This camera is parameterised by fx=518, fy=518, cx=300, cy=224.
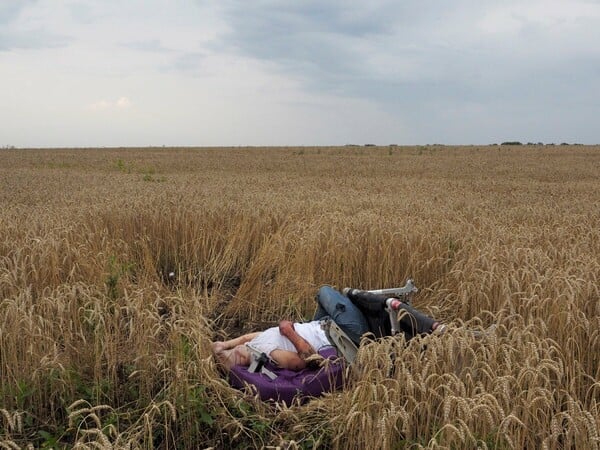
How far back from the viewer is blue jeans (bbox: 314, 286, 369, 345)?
3.40m

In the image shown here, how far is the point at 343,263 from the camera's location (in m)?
4.93

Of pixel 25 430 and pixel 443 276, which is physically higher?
pixel 443 276

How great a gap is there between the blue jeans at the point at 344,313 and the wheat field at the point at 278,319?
1.13 ft

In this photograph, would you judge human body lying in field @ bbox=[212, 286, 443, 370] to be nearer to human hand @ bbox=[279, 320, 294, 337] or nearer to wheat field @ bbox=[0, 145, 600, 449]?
human hand @ bbox=[279, 320, 294, 337]

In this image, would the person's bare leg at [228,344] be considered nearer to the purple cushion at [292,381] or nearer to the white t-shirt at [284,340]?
the white t-shirt at [284,340]

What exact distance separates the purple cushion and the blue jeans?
0.19 metres

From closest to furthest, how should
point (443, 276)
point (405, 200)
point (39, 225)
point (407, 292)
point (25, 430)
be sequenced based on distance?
point (25, 430) → point (407, 292) → point (443, 276) → point (39, 225) → point (405, 200)

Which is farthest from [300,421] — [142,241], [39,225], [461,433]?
[39,225]

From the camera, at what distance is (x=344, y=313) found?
3467mm

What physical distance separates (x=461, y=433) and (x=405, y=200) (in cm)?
724

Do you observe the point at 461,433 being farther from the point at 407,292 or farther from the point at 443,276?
the point at 443,276

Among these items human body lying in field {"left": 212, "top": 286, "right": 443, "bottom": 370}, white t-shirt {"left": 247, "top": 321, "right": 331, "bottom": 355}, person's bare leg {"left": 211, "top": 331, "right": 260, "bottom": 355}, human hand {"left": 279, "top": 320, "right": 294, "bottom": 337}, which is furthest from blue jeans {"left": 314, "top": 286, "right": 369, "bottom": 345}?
person's bare leg {"left": 211, "top": 331, "right": 260, "bottom": 355}

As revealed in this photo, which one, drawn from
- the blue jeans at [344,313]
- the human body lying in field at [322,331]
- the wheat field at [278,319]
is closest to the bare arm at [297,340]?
the human body lying in field at [322,331]

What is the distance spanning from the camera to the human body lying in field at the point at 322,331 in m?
3.30
